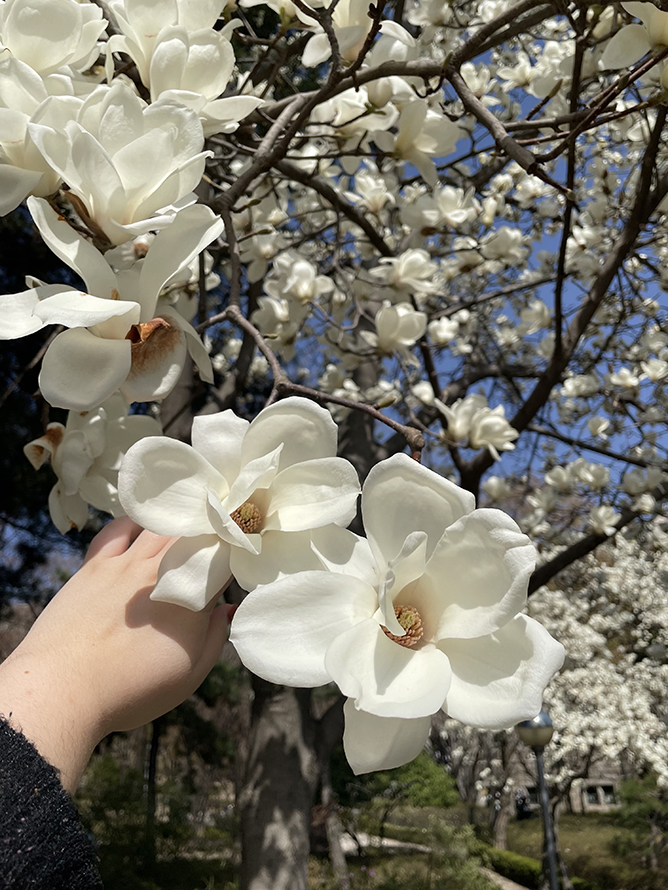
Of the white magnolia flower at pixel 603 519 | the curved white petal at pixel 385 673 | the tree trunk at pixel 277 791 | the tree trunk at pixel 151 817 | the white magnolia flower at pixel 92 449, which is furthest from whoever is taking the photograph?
the tree trunk at pixel 151 817

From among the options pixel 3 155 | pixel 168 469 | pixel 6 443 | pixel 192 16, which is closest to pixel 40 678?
pixel 168 469

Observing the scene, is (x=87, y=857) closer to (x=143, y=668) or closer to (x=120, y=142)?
(x=143, y=668)

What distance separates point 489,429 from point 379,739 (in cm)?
120

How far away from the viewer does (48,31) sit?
61 cm

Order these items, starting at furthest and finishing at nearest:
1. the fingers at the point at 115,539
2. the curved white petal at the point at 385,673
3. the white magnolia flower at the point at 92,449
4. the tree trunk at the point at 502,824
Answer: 1. the tree trunk at the point at 502,824
2. the white magnolia flower at the point at 92,449
3. the fingers at the point at 115,539
4. the curved white petal at the point at 385,673

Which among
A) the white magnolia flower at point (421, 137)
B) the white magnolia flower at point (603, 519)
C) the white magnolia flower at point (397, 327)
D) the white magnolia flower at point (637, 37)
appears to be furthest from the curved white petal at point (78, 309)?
Result: the white magnolia flower at point (603, 519)

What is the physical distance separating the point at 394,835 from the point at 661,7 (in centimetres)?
1430

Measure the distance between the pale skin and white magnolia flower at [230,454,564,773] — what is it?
15 centimetres

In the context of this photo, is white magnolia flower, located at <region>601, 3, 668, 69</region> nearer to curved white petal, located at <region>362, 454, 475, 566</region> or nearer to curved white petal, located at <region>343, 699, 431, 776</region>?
curved white petal, located at <region>362, 454, 475, 566</region>

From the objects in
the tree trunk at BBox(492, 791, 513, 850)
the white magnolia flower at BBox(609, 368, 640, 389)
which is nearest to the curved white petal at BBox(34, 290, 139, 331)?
the white magnolia flower at BBox(609, 368, 640, 389)

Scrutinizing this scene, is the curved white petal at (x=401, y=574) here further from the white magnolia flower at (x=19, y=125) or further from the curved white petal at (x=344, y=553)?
the white magnolia flower at (x=19, y=125)

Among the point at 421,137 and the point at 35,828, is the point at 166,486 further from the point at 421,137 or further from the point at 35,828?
the point at 421,137

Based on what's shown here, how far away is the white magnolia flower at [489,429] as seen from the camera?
1568 mm

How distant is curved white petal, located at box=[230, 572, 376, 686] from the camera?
1.41 feet
